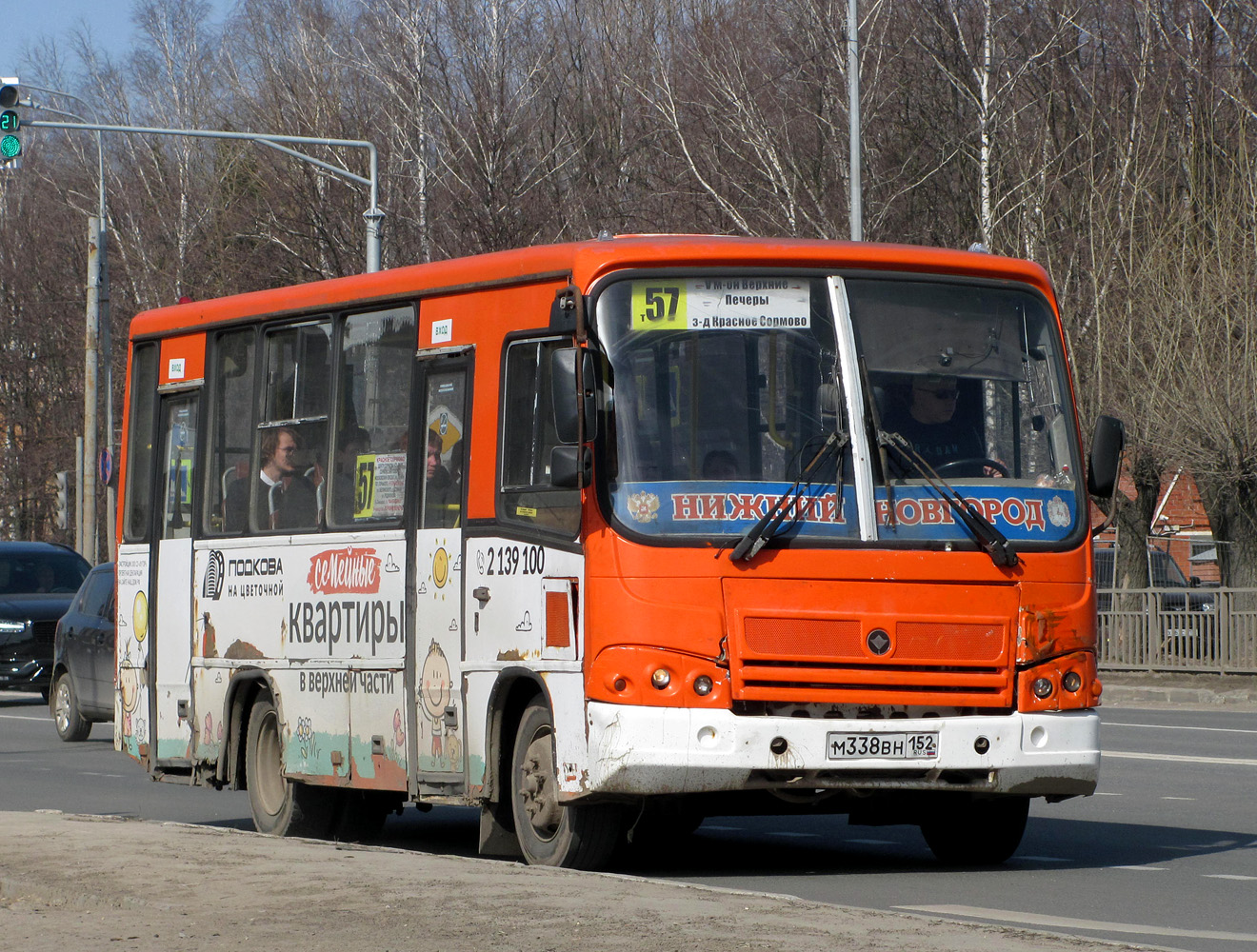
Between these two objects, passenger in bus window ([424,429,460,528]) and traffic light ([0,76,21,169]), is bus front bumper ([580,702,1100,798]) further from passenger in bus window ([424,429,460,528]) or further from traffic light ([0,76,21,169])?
traffic light ([0,76,21,169])

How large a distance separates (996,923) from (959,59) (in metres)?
27.7

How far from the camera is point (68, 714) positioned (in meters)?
22.4

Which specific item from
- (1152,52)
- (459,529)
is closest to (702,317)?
(459,529)

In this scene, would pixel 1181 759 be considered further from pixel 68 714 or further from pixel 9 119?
pixel 9 119

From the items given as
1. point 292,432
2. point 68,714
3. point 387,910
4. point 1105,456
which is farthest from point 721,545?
point 68,714

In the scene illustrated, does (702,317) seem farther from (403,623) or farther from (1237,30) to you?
(1237,30)

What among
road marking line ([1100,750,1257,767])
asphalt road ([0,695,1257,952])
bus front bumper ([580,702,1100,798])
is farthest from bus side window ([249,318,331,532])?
road marking line ([1100,750,1257,767])

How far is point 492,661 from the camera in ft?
35.1

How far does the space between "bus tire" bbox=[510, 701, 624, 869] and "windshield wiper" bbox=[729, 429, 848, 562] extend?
1179 mm

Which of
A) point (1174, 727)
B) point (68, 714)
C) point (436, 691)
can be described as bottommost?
point (1174, 727)

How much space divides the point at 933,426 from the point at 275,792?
180 inches

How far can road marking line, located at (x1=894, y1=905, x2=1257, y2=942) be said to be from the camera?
8570mm

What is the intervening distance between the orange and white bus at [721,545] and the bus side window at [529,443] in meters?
0.02

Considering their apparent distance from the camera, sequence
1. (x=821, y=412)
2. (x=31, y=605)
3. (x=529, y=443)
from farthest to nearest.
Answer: (x=31, y=605) → (x=529, y=443) → (x=821, y=412)
